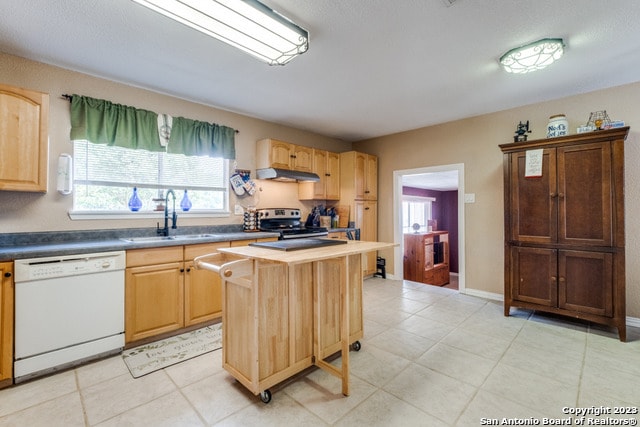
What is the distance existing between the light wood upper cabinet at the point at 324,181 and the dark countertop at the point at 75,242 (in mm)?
1517

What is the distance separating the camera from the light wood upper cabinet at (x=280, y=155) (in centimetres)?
385

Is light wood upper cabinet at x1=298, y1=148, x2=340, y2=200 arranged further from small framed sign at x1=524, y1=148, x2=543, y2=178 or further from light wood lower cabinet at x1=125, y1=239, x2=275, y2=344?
small framed sign at x1=524, y1=148, x2=543, y2=178

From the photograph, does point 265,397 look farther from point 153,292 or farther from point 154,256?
point 154,256

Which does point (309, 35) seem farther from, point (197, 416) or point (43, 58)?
point (197, 416)

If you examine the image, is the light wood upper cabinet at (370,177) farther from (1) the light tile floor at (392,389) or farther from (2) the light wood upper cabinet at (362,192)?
(1) the light tile floor at (392,389)

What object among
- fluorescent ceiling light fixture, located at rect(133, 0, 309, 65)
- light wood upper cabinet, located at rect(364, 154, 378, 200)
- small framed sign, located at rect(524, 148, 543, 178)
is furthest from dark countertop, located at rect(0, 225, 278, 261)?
small framed sign, located at rect(524, 148, 543, 178)

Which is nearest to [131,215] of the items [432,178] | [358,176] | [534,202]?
[358,176]

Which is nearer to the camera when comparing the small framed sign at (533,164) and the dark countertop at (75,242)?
the dark countertop at (75,242)

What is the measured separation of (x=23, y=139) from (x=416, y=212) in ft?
24.9

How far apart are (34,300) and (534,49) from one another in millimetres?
4178

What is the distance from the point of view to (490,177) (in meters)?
3.76

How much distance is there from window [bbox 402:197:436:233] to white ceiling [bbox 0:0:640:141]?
13.3ft

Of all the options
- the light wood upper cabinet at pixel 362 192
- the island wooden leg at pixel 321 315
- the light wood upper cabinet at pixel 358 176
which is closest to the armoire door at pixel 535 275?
the light wood upper cabinet at pixel 362 192

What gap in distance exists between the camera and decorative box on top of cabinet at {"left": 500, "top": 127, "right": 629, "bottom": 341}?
8.32 feet
